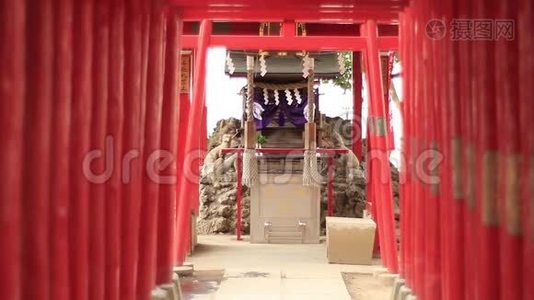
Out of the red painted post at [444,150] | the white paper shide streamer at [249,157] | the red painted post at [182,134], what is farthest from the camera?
the white paper shide streamer at [249,157]

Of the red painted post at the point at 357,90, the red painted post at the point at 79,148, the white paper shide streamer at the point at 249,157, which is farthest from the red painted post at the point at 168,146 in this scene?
the red painted post at the point at 357,90

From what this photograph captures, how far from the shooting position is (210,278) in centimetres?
628

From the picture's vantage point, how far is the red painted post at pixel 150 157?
395 cm

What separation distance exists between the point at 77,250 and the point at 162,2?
224cm

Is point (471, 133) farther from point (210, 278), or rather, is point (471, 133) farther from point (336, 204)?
point (336, 204)

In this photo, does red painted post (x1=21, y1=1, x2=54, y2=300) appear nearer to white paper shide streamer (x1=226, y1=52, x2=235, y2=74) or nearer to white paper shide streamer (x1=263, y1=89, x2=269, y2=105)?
white paper shide streamer (x1=226, y1=52, x2=235, y2=74)

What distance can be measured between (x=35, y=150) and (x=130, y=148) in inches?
51.0

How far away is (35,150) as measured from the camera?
2188 mm

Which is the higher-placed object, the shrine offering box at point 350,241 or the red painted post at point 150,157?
the red painted post at point 150,157

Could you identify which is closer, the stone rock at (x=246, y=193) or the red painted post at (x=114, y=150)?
the red painted post at (x=114, y=150)

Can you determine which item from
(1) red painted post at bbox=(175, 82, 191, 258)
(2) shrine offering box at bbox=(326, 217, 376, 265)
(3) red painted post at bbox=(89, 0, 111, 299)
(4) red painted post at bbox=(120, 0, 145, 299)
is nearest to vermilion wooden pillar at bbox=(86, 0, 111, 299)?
(3) red painted post at bbox=(89, 0, 111, 299)

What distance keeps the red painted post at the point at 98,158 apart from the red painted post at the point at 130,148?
506 mm

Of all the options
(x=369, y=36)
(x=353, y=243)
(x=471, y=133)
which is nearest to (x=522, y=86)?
(x=471, y=133)

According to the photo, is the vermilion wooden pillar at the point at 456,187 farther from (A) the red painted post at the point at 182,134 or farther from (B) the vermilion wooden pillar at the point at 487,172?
(A) the red painted post at the point at 182,134
